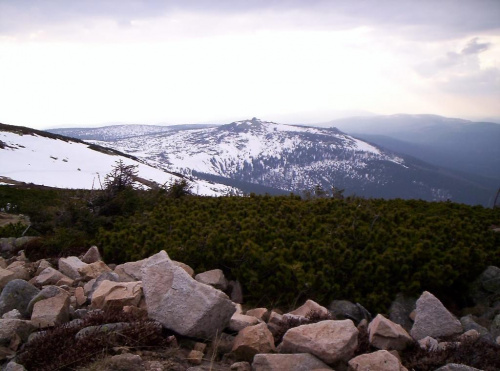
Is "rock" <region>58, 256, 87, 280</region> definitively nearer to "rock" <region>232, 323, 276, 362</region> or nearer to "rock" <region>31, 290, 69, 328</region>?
"rock" <region>31, 290, 69, 328</region>

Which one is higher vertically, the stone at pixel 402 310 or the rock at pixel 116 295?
the rock at pixel 116 295

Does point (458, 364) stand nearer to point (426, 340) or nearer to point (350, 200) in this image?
point (426, 340)

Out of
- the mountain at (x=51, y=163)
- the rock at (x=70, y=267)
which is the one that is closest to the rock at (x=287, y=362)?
the rock at (x=70, y=267)

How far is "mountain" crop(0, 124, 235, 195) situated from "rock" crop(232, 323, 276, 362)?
38.4 m

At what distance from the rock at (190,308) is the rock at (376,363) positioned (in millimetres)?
1375

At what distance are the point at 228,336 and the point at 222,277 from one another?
1.82 m

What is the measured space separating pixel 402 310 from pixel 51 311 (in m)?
4.32

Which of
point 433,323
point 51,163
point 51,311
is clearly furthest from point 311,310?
point 51,163

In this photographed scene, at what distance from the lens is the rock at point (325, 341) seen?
393 centimetres

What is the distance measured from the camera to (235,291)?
6270 millimetres

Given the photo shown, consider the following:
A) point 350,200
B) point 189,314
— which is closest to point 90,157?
point 350,200

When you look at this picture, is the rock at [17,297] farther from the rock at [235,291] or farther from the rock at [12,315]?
the rock at [235,291]

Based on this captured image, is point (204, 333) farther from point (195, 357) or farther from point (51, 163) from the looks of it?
point (51, 163)

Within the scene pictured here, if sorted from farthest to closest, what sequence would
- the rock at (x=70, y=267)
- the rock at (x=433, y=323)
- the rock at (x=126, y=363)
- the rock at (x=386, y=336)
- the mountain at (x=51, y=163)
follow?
the mountain at (x=51, y=163)
the rock at (x=70, y=267)
the rock at (x=433, y=323)
the rock at (x=386, y=336)
the rock at (x=126, y=363)
